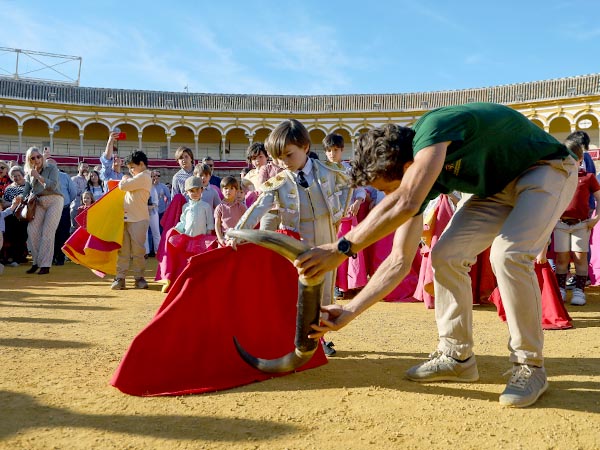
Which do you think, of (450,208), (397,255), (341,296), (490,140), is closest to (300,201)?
(397,255)

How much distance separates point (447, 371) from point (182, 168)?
541 cm


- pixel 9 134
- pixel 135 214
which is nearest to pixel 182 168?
pixel 135 214

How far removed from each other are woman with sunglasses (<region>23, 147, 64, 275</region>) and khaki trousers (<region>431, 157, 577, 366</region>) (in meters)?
6.74

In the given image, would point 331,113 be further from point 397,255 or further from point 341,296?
point 397,255

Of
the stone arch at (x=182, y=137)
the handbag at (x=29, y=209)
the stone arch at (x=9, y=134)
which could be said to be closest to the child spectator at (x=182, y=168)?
the handbag at (x=29, y=209)

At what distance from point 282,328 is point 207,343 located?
45 cm

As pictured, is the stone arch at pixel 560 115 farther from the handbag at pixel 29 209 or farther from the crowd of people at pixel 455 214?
Answer: the crowd of people at pixel 455 214

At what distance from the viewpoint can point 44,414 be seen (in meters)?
2.22

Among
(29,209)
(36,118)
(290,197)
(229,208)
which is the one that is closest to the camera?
(290,197)

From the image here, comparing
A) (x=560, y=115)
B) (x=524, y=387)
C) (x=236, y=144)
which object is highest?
(x=560, y=115)

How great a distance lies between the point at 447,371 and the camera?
2734 mm

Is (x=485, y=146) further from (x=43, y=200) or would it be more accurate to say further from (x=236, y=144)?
(x=236, y=144)

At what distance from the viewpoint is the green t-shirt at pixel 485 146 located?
2176 mm

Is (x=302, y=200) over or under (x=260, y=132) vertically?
under
